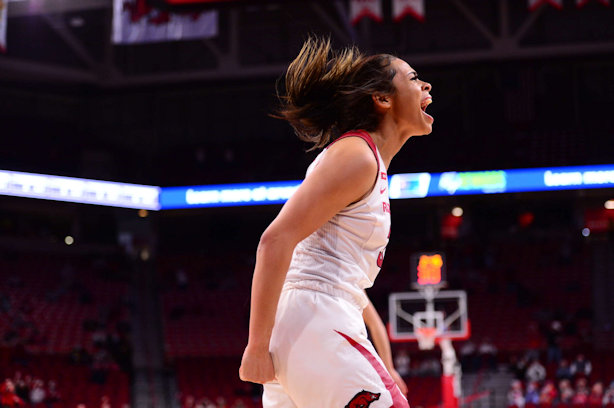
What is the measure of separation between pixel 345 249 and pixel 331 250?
4cm

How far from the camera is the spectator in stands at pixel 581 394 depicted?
1561 cm

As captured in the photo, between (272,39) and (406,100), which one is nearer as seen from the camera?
(406,100)

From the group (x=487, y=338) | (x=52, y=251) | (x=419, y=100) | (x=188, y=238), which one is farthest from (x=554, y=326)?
(x=419, y=100)

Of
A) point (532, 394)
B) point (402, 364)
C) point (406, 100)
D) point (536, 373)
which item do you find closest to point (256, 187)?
point (402, 364)

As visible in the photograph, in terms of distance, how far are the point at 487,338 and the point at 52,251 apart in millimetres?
13165

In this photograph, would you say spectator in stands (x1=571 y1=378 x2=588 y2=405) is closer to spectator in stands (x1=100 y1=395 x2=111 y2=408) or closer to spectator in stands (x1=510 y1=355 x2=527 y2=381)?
spectator in stands (x1=510 y1=355 x2=527 y2=381)

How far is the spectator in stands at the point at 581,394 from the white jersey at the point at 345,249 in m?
14.5

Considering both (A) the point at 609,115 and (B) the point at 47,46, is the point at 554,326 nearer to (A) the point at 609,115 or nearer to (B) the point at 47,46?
(A) the point at 609,115

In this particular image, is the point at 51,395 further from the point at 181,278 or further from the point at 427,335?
the point at 427,335

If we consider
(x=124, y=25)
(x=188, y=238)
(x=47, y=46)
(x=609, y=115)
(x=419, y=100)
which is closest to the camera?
(x=419, y=100)

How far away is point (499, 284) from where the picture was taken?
2217cm

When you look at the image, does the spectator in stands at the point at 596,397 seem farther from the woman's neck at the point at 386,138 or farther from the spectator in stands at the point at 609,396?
the woman's neck at the point at 386,138

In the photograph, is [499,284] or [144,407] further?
[499,284]

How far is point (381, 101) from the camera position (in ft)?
8.26
